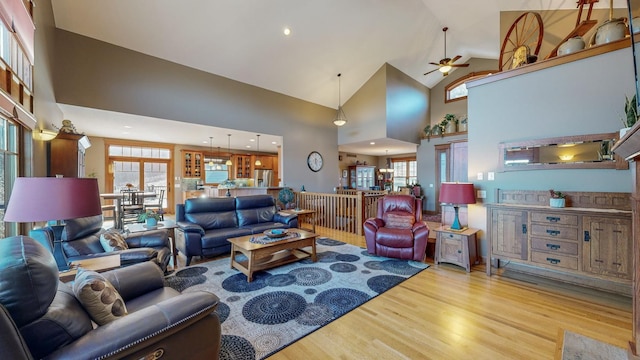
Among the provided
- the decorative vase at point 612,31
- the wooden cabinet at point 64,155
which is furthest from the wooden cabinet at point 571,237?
the wooden cabinet at point 64,155

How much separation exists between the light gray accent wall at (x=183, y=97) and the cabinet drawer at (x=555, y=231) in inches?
217

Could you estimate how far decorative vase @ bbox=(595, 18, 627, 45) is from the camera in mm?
2689

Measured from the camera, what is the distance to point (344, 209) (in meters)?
5.75

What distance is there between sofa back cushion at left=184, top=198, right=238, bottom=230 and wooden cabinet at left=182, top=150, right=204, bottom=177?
203 inches

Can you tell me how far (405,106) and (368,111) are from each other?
1.25 m

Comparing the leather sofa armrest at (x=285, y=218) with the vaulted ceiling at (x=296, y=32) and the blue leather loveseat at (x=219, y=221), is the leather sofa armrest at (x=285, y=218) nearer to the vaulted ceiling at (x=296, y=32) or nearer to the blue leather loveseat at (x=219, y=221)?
the blue leather loveseat at (x=219, y=221)

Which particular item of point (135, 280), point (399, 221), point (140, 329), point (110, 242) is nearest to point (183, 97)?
point (110, 242)

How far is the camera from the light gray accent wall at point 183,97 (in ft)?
13.6

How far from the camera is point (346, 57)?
6102mm

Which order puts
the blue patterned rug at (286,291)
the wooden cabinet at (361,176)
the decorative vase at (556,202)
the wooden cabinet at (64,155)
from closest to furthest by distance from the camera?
the blue patterned rug at (286,291), the decorative vase at (556,202), the wooden cabinet at (64,155), the wooden cabinet at (361,176)

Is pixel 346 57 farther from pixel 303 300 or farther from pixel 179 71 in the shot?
pixel 303 300

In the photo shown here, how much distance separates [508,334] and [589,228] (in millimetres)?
1593

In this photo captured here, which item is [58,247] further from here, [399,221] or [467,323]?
[399,221]

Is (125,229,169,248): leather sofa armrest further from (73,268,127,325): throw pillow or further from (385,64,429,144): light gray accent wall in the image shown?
(385,64,429,144): light gray accent wall
